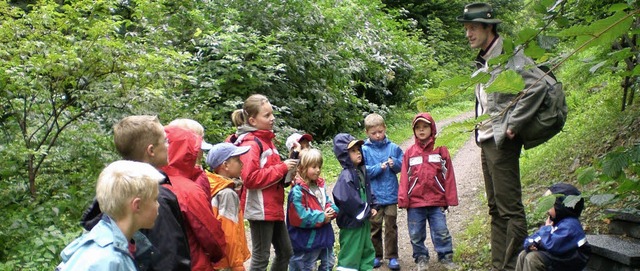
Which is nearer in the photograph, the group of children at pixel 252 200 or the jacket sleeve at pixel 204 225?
the group of children at pixel 252 200

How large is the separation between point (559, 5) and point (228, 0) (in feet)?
38.4

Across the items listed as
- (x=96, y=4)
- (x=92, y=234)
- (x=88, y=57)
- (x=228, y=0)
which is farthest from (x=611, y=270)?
(x=228, y=0)

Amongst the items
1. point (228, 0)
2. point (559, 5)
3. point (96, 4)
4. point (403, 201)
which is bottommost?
point (403, 201)

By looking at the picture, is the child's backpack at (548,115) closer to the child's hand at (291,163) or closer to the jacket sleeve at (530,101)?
the jacket sleeve at (530,101)

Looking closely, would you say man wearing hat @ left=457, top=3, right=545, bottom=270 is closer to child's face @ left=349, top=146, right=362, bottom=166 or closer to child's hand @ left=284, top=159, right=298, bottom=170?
child's face @ left=349, top=146, right=362, bottom=166

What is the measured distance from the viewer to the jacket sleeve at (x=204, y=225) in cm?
358

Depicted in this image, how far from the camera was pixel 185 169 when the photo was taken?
378 cm

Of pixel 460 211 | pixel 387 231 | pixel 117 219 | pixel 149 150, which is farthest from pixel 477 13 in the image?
pixel 460 211

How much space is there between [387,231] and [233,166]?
7.23 feet

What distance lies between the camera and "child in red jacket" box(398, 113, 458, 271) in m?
6.02

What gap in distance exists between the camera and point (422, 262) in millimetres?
6051

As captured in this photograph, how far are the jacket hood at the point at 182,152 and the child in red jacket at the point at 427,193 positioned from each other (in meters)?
2.84

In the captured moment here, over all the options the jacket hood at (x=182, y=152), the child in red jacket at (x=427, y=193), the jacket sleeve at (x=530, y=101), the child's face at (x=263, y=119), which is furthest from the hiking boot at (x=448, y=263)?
the jacket hood at (x=182, y=152)

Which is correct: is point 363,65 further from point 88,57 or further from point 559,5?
point 559,5
